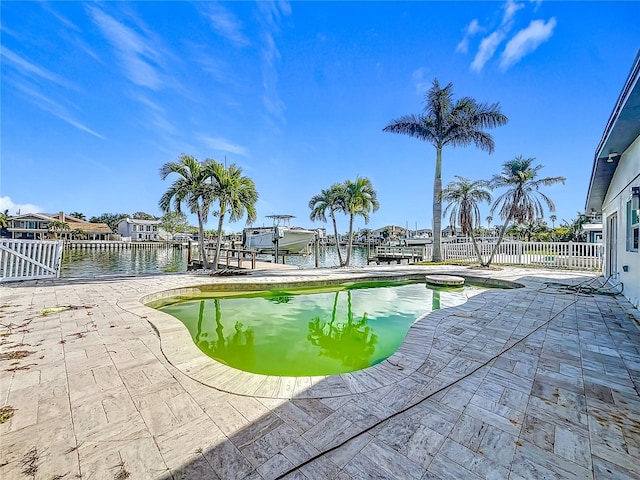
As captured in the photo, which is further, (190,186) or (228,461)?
(190,186)

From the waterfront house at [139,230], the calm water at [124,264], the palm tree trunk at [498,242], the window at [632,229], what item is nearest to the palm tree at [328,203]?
the calm water at [124,264]

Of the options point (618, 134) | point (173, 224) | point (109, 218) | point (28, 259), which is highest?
point (109, 218)

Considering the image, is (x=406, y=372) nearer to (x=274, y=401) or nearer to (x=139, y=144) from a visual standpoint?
(x=274, y=401)

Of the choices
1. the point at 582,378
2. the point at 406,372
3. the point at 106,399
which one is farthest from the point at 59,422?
the point at 582,378

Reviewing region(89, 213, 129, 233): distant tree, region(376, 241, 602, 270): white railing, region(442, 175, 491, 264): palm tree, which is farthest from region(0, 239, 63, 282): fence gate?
region(89, 213, 129, 233): distant tree

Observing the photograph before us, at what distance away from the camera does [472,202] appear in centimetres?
1305

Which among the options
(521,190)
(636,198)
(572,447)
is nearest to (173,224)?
(521,190)

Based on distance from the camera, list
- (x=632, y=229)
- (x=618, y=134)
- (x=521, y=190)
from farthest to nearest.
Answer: (x=521, y=190), (x=632, y=229), (x=618, y=134)

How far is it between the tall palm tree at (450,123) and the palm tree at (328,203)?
5522mm

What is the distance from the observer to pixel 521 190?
12312 millimetres

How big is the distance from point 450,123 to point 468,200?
17.2 feet

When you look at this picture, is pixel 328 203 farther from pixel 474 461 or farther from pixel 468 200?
pixel 474 461

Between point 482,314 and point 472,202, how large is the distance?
32.3 feet

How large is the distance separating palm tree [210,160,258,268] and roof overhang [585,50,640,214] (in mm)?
9762
